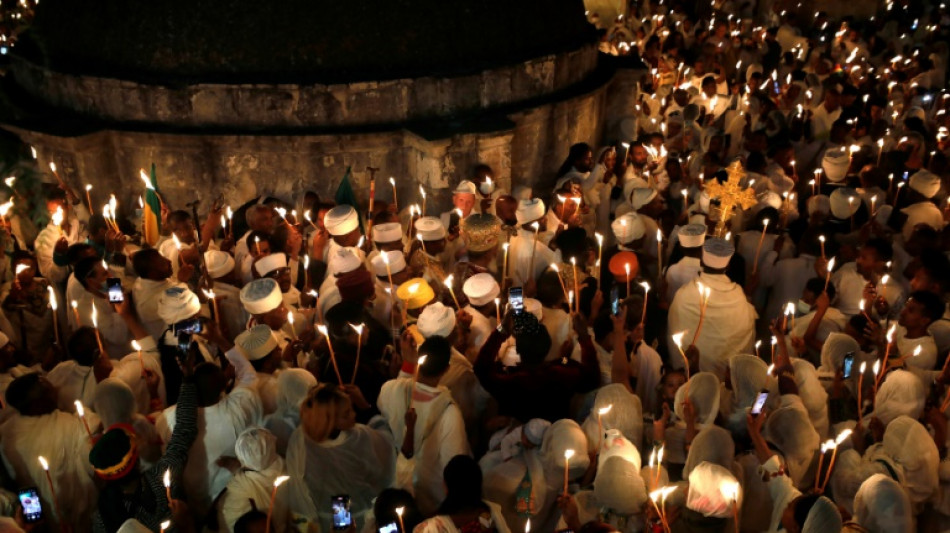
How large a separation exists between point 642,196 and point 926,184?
296 cm

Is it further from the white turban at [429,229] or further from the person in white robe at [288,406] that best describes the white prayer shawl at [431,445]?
the white turban at [429,229]

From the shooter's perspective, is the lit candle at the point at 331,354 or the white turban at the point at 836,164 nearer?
the lit candle at the point at 331,354

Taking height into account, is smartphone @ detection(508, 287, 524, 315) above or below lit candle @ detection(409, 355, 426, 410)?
above

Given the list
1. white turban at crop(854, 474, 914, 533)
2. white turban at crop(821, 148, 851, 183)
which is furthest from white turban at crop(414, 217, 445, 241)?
white turban at crop(821, 148, 851, 183)

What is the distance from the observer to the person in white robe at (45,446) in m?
5.16

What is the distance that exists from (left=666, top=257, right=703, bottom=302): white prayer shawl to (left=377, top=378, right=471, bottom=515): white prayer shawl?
292 cm

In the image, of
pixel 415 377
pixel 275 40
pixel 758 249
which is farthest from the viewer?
pixel 275 40

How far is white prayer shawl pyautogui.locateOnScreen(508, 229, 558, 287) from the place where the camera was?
7828 millimetres

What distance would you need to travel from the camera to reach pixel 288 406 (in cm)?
559

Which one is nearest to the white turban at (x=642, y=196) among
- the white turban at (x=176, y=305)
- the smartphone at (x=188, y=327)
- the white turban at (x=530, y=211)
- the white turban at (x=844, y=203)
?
the white turban at (x=530, y=211)

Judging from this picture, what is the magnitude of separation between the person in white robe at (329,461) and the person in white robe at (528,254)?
290cm

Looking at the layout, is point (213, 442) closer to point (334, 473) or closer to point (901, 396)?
point (334, 473)

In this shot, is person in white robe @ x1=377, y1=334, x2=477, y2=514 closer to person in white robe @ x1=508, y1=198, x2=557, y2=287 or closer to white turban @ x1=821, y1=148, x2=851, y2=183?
person in white robe @ x1=508, y1=198, x2=557, y2=287

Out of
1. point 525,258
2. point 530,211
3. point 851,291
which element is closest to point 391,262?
point 525,258
